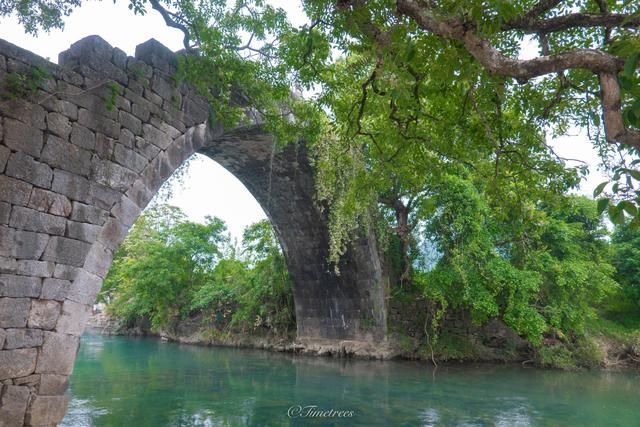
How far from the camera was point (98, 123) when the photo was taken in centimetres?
423

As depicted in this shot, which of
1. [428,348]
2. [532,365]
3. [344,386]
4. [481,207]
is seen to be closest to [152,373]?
[344,386]

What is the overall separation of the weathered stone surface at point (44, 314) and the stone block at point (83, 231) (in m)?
0.50

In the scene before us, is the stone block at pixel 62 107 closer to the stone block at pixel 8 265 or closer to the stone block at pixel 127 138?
the stone block at pixel 127 138

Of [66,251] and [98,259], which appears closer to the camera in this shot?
[66,251]

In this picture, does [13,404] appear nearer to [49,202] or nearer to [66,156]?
[49,202]

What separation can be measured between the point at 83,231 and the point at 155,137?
1203mm

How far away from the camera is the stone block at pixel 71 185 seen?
3895mm

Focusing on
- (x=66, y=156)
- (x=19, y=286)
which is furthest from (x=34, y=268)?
(x=66, y=156)

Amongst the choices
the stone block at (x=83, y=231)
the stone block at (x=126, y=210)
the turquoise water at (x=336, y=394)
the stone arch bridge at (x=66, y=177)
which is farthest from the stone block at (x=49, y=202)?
the turquoise water at (x=336, y=394)

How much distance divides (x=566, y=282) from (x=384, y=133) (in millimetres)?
7589

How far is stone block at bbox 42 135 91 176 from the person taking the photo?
385 cm

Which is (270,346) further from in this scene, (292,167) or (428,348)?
(292,167)

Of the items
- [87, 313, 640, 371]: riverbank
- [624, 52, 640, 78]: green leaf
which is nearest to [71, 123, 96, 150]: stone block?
[624, 52, 640, 78]: green leaf

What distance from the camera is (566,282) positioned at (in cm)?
1034
